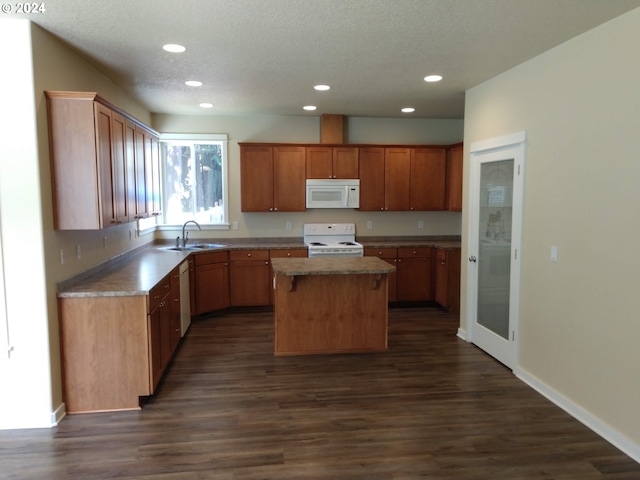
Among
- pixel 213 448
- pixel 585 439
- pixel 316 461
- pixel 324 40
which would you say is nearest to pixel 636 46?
pixel 324 40

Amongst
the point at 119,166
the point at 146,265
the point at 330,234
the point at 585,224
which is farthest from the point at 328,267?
the point at 330,234

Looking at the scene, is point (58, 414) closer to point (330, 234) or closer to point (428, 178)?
point (330, 234)

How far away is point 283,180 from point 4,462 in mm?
4401

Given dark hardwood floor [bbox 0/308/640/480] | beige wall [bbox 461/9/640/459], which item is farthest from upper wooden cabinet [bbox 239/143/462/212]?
dark hardwood floor [bbox 0/308/640/480]

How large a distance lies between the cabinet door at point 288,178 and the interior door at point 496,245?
7.99 feet

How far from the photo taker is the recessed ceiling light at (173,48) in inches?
131

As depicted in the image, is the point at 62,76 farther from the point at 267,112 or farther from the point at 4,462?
the point at 267,112

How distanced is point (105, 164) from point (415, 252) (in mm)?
4263

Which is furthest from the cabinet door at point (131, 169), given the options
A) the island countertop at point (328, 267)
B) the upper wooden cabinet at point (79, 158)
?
the island countertop at point (328, 267)

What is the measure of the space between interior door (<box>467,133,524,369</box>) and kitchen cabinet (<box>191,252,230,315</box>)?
3112 millimetres

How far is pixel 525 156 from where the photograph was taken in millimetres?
3787

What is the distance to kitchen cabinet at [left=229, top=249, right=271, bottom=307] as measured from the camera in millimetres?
6039

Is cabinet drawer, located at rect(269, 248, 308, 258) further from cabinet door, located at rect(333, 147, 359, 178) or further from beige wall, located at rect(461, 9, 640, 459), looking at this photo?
beige wall, located at rect(461, 9, 640, 459)

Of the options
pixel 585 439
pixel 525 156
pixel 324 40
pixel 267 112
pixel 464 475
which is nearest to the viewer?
pixel 464 475
